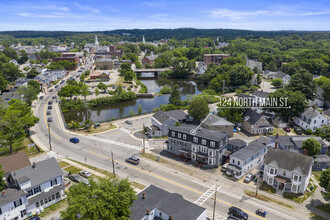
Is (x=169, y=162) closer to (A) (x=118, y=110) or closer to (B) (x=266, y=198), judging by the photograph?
(B) (x=266, y=198)

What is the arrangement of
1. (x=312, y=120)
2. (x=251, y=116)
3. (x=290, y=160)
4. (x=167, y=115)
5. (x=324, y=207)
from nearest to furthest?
(x=324, y=207), (x=290, y=160), (x=167, y=115), (x=312, y=120), (x=251, y=116)

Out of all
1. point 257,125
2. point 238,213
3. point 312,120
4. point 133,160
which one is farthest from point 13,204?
point 312,120

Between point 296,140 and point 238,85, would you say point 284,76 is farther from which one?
point 296,140

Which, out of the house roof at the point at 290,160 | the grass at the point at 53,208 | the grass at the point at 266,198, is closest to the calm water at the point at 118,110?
the grass at the point at 53,208

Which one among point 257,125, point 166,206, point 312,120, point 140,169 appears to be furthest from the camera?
point 312,120

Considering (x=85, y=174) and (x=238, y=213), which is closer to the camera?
(x=238, y=213)

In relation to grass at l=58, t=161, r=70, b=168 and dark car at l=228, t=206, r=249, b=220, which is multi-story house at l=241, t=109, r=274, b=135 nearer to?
dark car at l=228, t=206, r=249, b=220

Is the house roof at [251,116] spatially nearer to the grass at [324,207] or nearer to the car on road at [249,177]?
the car on road at [249,177]
